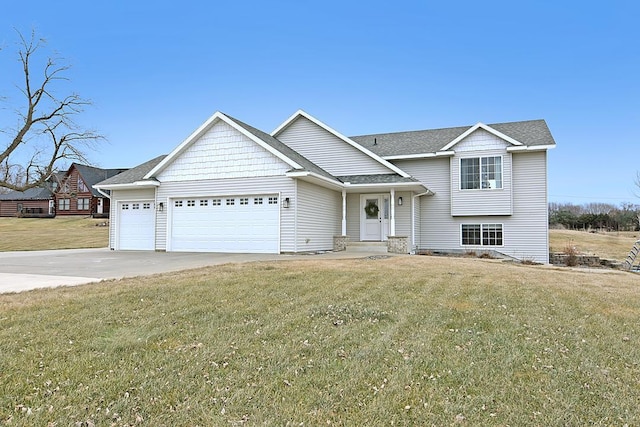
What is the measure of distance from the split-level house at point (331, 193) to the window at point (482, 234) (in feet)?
0.15

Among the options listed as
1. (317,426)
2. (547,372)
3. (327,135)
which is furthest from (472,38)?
(317,426)

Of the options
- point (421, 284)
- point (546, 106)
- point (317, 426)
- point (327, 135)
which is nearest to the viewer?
point (317, 426)

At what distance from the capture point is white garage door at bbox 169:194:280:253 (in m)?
16.4

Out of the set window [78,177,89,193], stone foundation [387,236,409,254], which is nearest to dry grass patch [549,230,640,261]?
stone foundation [387,236,409,254]

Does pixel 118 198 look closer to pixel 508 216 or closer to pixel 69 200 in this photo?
pixel 508 216

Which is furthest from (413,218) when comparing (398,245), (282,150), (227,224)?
(227,224)

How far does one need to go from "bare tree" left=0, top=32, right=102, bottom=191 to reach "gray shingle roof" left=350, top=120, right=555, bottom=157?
18.1m

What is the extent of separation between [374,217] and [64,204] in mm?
44980

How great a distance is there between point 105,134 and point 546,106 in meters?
27.6

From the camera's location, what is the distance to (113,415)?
325cm

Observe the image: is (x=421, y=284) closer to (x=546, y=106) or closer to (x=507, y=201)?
(x=507, y=201)

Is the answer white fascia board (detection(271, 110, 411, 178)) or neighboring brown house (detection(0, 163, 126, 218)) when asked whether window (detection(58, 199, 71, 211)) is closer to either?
neighboring brown house (detection(0, 163, 126, 218))

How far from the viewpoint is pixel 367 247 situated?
1845cm

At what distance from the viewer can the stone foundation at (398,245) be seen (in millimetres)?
17367
